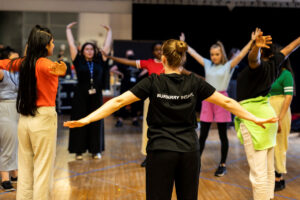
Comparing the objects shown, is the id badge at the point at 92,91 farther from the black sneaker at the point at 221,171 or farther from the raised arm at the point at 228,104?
the raised arm at the point at 228,104

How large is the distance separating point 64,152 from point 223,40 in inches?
244

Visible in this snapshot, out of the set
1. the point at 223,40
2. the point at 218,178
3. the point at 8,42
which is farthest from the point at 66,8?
the point at 218,178

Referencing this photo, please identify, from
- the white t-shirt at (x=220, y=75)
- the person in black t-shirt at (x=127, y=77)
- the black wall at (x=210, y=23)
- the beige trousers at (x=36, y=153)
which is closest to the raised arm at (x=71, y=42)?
the white t-shirt at (x=220, y=75)

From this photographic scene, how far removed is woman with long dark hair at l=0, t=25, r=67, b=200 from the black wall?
6.98 m

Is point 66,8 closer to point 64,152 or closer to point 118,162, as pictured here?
point 64,152

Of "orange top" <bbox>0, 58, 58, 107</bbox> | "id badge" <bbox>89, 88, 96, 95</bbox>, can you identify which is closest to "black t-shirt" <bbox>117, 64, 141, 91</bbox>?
"id badge" <bbox>89, 88, 96, 95</bbox>

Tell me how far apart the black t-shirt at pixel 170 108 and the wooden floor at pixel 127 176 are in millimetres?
1554

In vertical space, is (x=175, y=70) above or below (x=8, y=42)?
Answer: below

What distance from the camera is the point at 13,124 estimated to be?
3469 millimetres

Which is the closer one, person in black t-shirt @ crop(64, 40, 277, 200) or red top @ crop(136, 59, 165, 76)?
person in black t-shirt @ crop(64, 40, 277, 200)

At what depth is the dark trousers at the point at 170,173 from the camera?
1.90 metres

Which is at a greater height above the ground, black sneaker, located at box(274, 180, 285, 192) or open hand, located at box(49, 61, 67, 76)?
open hand, located at box(49, 61, 67, 76)

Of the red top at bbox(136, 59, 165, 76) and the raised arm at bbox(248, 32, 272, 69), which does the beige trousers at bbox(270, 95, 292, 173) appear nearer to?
the raised arm at bbox(248, 32, 272, 69)

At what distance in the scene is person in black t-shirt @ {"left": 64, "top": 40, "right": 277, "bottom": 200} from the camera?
1.91 metres
